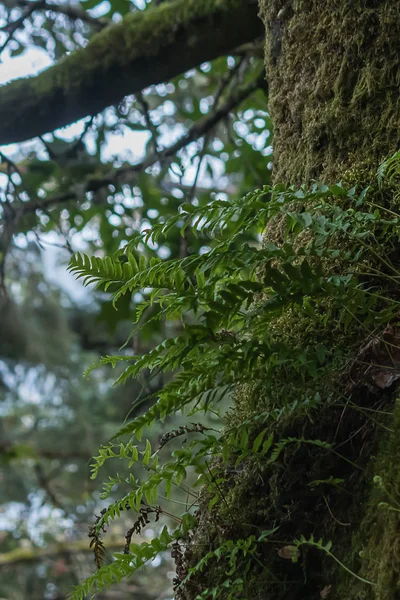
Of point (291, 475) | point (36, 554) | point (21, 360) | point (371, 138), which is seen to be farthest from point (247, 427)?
point (21, 360)

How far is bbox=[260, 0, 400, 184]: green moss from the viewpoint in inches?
57.1

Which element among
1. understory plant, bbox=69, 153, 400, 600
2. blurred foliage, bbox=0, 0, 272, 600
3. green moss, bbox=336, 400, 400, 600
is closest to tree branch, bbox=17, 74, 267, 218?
blurred foliage, bbox=0, 0, 272, 600

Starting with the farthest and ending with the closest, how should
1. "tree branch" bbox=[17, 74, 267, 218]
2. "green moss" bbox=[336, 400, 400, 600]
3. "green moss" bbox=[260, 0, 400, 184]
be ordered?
"tree branch" bbox=[17, 74, 267, 218] < "green moss" bbox=[260, 0, 400, 184] < "green moss" bbox=[336, 400, 400, 600]

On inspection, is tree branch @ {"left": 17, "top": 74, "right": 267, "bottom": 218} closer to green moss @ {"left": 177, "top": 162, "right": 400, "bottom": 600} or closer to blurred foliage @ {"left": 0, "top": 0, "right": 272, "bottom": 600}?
blurred foliage @ {"left": 0, "top": 0, "right": 272, "bottom": 600}

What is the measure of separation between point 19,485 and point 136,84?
6538 mm

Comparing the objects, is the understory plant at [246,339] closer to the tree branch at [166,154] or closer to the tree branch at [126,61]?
the tree branch at [126,61]

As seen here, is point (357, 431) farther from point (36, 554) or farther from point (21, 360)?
point (21, 360)

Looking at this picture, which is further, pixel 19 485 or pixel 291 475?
pixel 19 485

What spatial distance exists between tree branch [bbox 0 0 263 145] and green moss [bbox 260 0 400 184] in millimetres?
970

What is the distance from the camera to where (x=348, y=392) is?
121 centimetres

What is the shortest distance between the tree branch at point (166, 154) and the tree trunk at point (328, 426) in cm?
161

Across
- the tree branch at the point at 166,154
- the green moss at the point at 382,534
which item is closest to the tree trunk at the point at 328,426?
the green moss at the point at 382,534

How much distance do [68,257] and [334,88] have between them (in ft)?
18.8

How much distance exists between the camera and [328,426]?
1216mm
